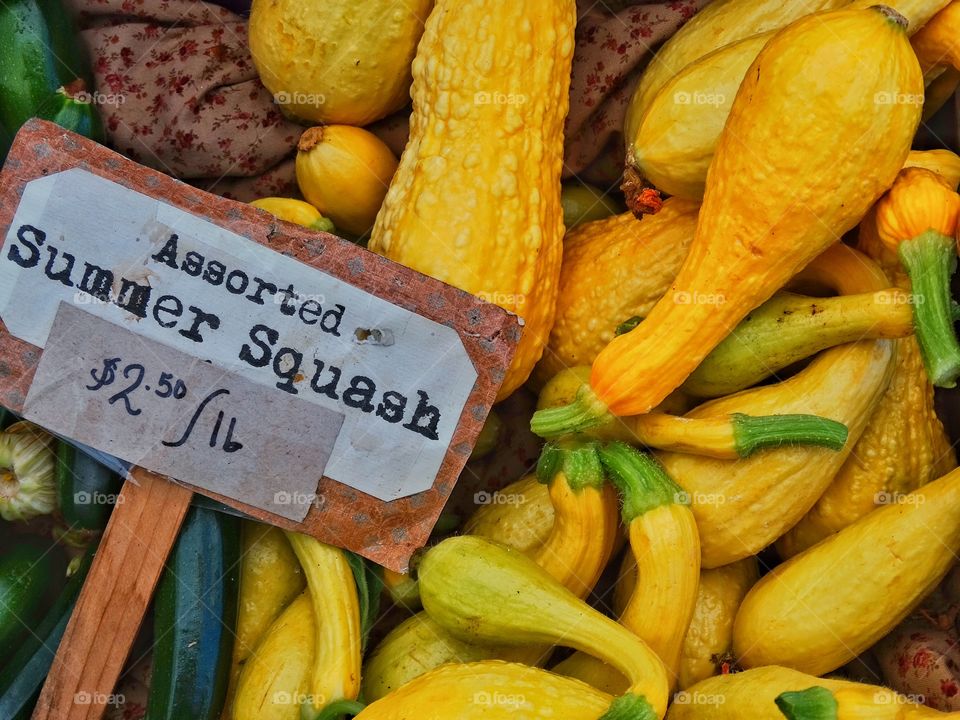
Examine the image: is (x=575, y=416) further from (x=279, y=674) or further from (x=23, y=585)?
(x=23, y=585)

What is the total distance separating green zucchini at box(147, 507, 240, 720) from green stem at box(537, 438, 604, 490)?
0.56 m

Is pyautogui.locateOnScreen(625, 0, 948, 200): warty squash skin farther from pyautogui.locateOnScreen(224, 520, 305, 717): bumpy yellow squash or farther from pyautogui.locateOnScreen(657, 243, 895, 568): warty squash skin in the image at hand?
pyautogui.locateOnScreen(224, 520, 305, 717): bumpy yellow squash

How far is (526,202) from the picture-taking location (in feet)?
4.83

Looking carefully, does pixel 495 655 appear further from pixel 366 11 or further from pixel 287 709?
pixel 366 11

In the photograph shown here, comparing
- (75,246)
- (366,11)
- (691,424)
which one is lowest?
(691,424)

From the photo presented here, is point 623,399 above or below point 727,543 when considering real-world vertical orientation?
above

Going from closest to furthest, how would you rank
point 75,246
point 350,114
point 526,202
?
point 75,246 → point 526,202 → point 350,114

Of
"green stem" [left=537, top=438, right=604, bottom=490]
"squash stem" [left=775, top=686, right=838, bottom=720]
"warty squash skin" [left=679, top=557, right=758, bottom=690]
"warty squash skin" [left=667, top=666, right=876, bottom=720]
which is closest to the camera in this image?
"squash stem" [left=775, top=686, right=838, bottom=720]

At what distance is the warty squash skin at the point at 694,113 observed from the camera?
142 centimetres

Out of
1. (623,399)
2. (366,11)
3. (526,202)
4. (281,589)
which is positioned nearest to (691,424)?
(623,399)

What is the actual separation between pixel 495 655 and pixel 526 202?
0.75 metres

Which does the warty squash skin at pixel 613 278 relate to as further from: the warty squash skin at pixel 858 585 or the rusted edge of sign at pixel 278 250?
the warty squash skin at pixel 858 585

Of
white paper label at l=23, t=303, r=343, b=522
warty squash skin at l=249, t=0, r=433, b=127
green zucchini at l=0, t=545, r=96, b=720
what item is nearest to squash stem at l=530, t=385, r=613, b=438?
white paper label at l=23, t=303, r=343, b=522

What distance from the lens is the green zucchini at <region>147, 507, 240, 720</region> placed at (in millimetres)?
1421
